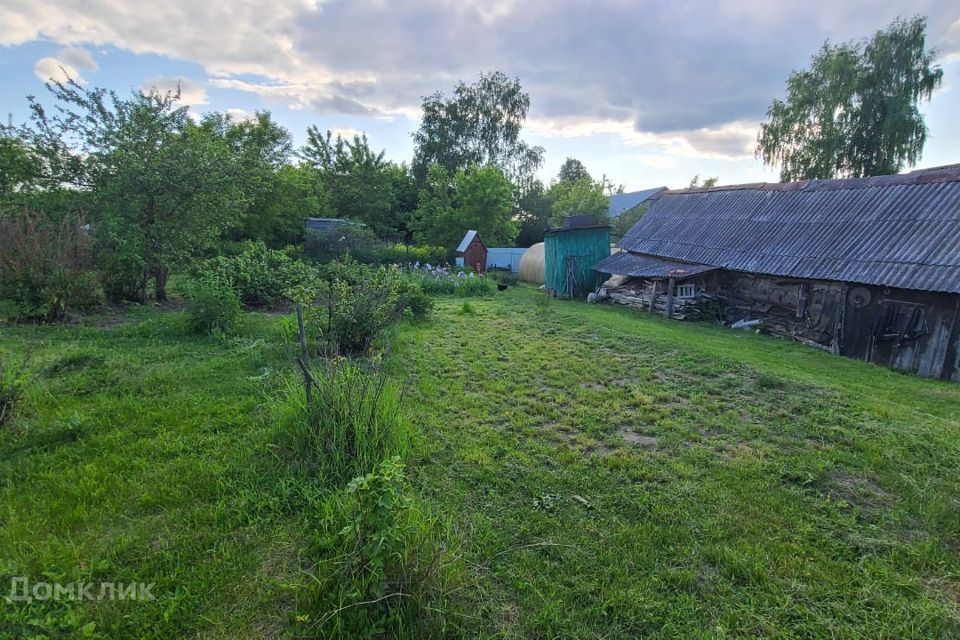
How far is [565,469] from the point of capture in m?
3.27

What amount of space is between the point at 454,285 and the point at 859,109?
62.2 feet

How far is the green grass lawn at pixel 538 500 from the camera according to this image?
2.02 metres

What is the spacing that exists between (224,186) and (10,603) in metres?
8.60

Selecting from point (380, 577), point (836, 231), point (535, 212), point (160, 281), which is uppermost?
point (535, 212)

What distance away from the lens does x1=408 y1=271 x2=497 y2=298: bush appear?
13.7 metres

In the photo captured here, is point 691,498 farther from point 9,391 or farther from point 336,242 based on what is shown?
point 336,242

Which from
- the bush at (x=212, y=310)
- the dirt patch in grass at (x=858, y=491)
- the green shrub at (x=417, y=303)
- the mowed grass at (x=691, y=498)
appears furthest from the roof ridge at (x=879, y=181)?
the bush at (x=212, y=310)

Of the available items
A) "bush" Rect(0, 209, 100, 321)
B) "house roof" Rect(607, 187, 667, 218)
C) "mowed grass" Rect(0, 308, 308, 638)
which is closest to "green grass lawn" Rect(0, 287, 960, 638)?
"mowed grass" Rect(0, 308, 308, 638)

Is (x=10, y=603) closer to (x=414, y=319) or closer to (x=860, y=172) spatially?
(x=414, y=319)

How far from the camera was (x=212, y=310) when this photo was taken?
A: 20.7ft

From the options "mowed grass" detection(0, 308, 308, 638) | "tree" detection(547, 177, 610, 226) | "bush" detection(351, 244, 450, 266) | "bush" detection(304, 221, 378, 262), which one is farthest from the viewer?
"tree" detection(547, 177, 610, 226)

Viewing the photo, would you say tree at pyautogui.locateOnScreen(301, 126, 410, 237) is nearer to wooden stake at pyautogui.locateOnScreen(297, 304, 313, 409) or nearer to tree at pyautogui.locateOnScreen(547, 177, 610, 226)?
tree at pyautogui.locateOnScreen(547, 177, 610, 226)

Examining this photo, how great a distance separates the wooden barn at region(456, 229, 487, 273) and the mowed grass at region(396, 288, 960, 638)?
1440 centimetres

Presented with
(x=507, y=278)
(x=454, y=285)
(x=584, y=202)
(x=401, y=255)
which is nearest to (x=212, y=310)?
(x=454, y=285)
